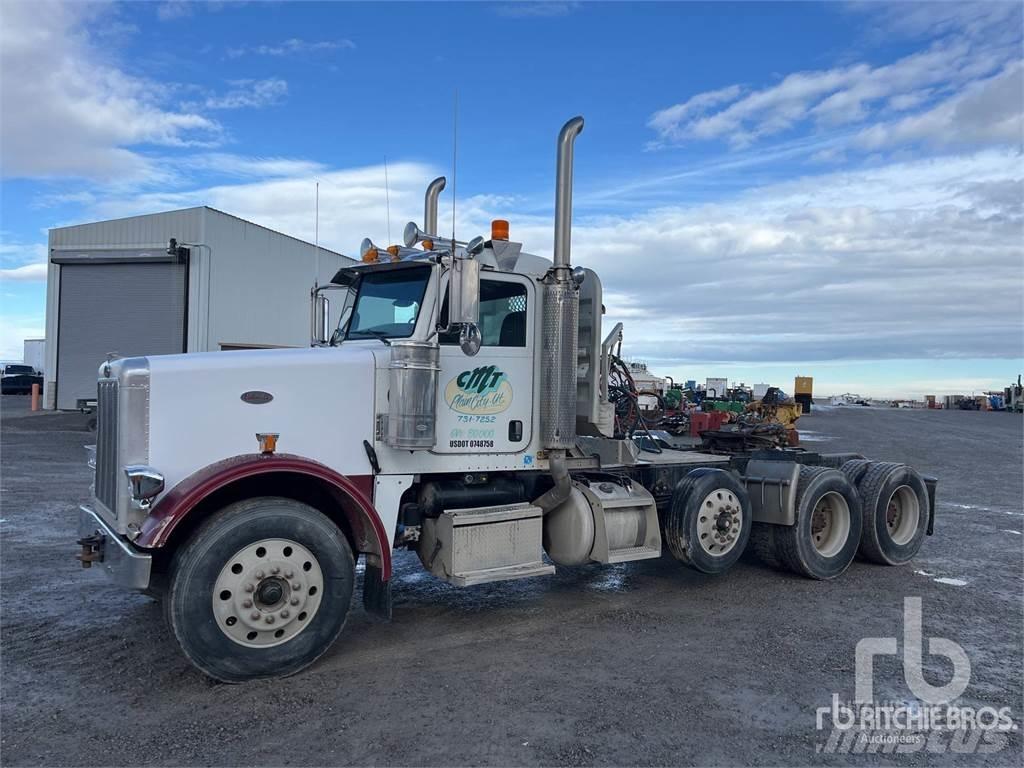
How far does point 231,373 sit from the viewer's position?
530 centimetres

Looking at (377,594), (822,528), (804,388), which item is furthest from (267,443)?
(804,388)

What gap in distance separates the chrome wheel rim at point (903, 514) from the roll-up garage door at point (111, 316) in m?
20.7

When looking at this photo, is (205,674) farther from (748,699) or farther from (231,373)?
(748,699)

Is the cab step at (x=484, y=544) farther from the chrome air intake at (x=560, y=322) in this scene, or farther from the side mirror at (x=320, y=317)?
the side mirror at (x=320, y=317)

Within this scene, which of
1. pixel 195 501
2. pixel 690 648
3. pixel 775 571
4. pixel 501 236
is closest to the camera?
pixel 195 501

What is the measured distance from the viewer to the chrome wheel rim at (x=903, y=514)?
8.94m

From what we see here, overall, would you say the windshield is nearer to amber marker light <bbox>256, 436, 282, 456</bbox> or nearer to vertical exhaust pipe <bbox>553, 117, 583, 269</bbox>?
vertical exhaust pipe <bbox>553, 117, 583, 269</bbox>

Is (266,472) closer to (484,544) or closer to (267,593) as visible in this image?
(267,593)

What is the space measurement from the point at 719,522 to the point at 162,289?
70.9ft

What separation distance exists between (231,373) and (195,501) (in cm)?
94

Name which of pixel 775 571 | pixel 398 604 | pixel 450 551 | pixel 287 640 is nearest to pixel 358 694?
pixel 287 640

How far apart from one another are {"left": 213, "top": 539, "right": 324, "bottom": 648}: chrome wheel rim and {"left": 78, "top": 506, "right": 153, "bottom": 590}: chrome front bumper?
1.46ft

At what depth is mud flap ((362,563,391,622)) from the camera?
5633 millimetres
